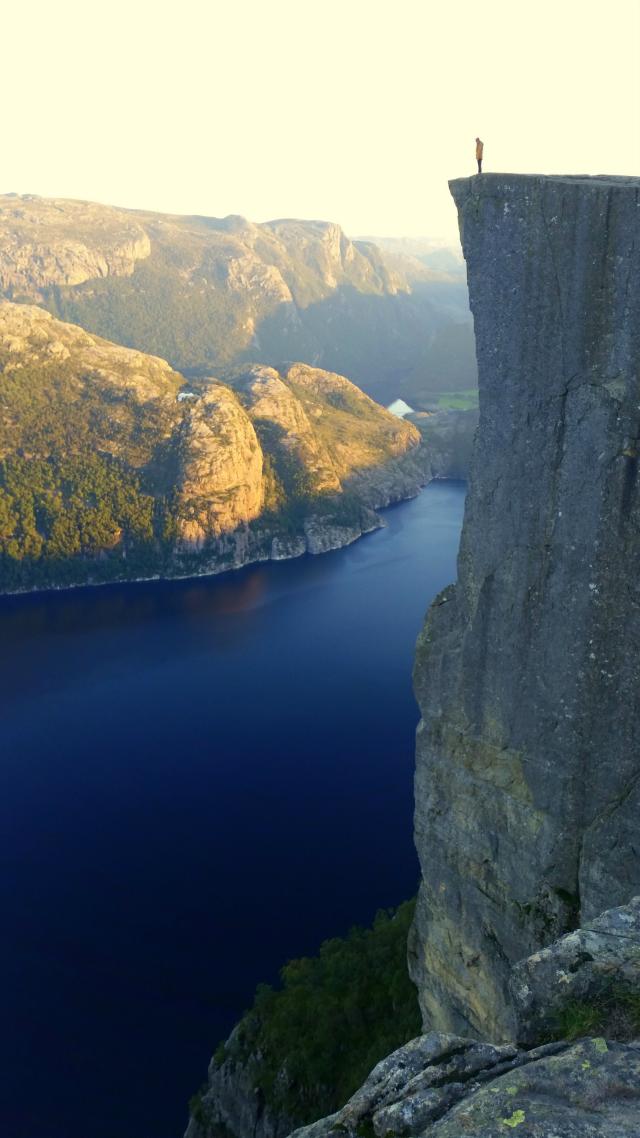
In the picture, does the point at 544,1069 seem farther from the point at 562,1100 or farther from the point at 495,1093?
the point at 495,1093

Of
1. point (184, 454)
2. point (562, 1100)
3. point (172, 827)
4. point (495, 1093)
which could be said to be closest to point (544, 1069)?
point (562, 1100)

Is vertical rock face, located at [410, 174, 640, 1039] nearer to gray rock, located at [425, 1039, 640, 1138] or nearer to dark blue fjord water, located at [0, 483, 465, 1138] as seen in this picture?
gray rock, located at [425, 1039, 640, 1138]

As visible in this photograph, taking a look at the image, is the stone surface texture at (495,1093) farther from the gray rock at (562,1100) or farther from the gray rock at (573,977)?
the gray rock at (573,977)

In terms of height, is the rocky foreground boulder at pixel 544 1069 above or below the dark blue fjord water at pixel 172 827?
above

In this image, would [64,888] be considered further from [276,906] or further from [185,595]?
[185,595]

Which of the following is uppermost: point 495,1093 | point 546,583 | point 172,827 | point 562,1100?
point 546,583

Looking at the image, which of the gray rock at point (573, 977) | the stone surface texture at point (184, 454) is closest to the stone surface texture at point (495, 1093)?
the gray rock at point (573, 977)
